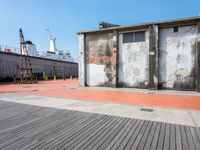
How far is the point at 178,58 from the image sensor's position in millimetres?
9656

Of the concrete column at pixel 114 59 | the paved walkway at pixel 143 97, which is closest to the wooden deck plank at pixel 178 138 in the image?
the paved walkway at pixel 143 97

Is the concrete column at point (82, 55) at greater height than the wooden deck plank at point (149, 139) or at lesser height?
greater

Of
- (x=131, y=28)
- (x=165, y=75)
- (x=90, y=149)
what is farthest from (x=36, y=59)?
(x=90, y=149)

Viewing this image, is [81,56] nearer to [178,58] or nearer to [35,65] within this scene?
[178,58]

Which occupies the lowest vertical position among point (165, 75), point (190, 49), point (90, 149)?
point (90, 149)

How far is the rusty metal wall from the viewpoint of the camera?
59.6 ft

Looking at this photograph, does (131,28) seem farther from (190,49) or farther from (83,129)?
(83,129)

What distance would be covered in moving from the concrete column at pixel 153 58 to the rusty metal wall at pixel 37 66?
18.7m

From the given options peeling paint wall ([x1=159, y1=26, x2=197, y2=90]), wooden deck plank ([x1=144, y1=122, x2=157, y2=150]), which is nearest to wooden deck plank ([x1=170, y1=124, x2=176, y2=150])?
wooden deck plank ([x1=144, y1=122, x2=157, y2=150])

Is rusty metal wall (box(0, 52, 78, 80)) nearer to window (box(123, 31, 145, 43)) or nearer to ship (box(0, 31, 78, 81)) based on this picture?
ship (box(0, 31, 78, 81))

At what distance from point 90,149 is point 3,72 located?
20.4 meters

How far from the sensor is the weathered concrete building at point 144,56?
9.42 meters

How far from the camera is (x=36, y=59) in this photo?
74.1ft

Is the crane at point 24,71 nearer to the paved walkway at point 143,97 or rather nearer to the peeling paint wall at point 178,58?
the paved walkway at point 143,97
